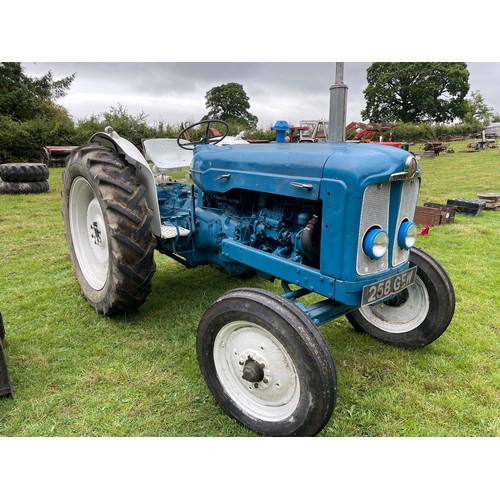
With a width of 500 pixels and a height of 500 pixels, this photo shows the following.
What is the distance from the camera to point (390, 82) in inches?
1641

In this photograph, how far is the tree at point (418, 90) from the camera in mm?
40562

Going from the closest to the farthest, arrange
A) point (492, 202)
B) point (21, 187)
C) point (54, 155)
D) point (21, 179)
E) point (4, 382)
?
point (4, 382) → point (492, 202) → point (21, 187) → point (21, 179) → point (54, 155)

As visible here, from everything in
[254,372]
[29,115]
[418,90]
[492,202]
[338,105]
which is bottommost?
[492,202]

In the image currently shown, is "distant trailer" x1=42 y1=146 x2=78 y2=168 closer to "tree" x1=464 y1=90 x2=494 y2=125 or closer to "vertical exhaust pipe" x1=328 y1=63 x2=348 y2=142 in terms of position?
"vertical exhaust pipe" x1=328 y1=63 x2=348 y2=142

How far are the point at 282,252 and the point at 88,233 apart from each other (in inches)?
77.1

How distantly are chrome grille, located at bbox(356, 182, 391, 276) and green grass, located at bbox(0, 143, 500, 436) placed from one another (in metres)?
0.78

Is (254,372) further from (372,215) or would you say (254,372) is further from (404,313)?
(404,313)

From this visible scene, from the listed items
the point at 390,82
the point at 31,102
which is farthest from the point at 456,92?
the point at 31,102

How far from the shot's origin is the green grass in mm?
2062

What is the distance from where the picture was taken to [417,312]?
2.71 m

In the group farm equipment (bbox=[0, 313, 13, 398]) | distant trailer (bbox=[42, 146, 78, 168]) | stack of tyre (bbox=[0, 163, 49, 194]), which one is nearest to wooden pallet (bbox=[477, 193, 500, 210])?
farm equipment (bbox=[0, 313, 13, 398])

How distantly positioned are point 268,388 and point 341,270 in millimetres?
709

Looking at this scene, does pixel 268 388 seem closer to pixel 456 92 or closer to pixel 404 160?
pixel 404 160

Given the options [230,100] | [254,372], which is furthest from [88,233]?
[230,100]
